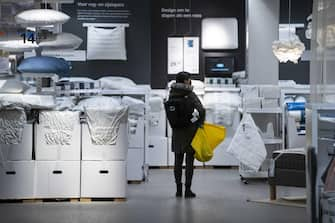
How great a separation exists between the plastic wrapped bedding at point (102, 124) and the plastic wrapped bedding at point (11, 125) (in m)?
0.84

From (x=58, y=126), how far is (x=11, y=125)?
0.58 metres

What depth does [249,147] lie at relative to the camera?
33.6 feet

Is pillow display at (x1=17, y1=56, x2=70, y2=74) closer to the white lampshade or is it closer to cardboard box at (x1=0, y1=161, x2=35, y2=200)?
cardboard box at (x1=0, y1=161, x2=35, y2=200)

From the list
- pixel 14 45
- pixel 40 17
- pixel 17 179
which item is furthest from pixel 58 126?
pixel 14 45

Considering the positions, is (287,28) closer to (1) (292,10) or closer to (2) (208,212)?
(1) (292,10)

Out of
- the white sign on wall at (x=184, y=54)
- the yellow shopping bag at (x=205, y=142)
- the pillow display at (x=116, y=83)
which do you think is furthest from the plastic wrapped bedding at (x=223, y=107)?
the yellow shopping bag at (x=205, y=142)

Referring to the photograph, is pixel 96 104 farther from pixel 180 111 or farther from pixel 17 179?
pixel 17 179

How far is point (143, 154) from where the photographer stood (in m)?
10.5

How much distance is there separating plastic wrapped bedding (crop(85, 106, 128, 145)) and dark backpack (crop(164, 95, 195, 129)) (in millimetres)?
704

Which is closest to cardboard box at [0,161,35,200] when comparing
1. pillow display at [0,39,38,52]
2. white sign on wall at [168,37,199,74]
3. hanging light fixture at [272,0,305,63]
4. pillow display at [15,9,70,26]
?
pillow display at [15,9,70,26]

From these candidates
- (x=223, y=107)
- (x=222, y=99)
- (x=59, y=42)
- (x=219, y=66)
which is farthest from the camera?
(x=219, y=66)

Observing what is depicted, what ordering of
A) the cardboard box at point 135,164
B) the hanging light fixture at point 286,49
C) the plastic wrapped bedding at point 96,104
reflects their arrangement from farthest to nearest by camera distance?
the hanging light fixture at point 286,49
the cardboard box at point 135,164
the plastic wrapped bedding at point 96,104

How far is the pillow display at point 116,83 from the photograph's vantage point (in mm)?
11423

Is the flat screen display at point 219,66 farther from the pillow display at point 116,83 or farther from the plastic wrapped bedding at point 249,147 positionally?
the plastic wrapped bedding at point 249,147
